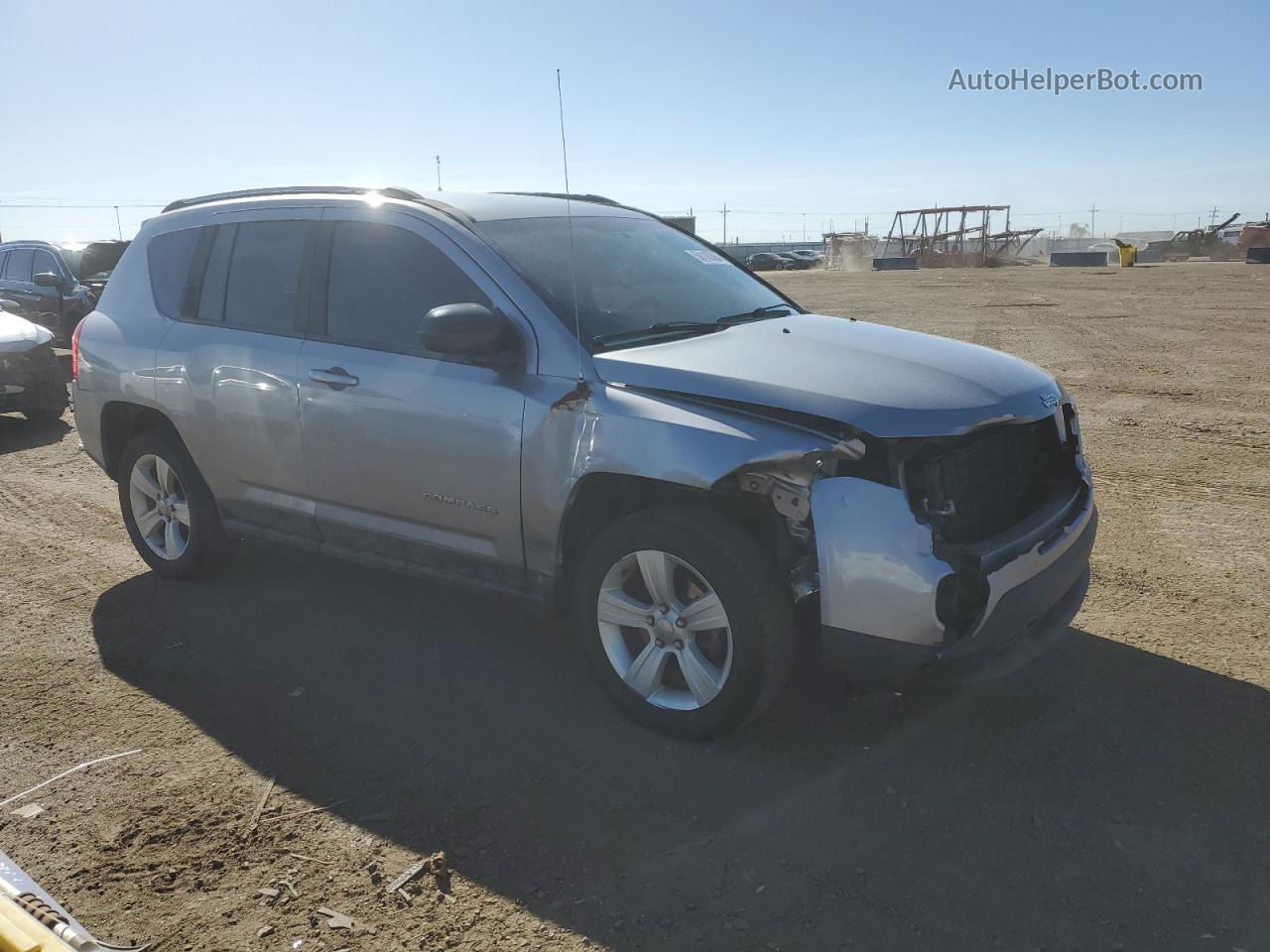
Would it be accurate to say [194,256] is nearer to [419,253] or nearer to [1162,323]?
[419,253]

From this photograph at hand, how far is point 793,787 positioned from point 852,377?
4.48 ft

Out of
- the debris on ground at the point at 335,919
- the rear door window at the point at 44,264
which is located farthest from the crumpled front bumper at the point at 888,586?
the rear door window at the point at 44,264

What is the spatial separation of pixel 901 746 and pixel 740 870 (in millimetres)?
912

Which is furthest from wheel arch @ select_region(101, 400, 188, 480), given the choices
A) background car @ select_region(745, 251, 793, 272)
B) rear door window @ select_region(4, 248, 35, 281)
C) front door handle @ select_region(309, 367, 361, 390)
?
background car @ select_region(745, 251, 793, 272)

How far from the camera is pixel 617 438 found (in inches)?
133

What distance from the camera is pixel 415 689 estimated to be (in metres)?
4.02

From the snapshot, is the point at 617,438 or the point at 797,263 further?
the point at 797,263

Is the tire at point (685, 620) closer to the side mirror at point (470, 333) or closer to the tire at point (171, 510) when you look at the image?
the side mirror at point (470, 333)

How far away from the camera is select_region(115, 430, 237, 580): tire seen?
197 inches

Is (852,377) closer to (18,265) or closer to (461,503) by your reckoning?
(461,503)

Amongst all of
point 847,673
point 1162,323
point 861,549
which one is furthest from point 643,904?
point 1162,323

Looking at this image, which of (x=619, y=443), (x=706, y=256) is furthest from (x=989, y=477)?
(x=706, y=256)

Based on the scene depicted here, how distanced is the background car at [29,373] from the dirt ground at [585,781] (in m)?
4.94

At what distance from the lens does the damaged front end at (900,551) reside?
2.99 meters
